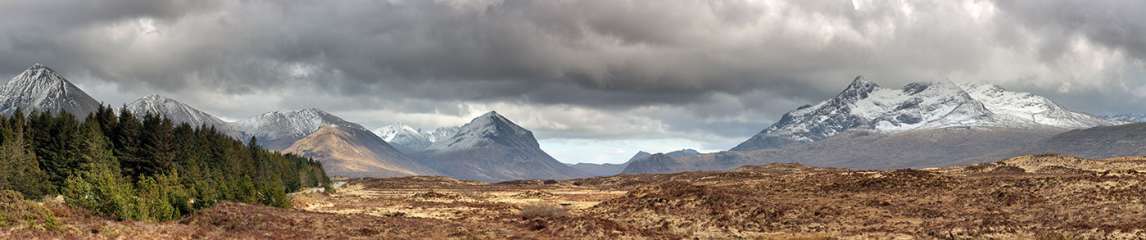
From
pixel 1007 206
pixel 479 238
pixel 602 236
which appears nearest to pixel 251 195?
pixel 479 238

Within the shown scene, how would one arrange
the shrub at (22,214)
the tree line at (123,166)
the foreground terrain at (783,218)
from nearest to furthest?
the shrub at (22,214) < the foreground terrain at (783,218) < the tree line at (123,166)

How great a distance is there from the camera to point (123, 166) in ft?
351

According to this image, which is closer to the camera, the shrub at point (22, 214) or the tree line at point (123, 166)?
the shrub at point (22, 214)

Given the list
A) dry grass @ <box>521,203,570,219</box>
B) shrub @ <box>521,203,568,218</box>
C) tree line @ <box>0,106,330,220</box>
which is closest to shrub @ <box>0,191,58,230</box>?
tree line @ <box>0,106,330,220</box>

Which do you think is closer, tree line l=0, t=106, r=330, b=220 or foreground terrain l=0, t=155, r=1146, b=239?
foreground terrain l=0, t=155, r=1146, b=239

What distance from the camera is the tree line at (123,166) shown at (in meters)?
50.8

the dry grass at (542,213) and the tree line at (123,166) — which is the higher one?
the tree line at (123,166)

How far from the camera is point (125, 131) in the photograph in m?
106

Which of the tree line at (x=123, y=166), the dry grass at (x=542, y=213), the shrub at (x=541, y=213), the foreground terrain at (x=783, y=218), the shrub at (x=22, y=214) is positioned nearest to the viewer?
the shrub at (x=22, y=214)

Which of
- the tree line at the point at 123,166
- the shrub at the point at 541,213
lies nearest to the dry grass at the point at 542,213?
the shrub at the point at 541,213

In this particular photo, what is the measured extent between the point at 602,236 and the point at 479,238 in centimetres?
676

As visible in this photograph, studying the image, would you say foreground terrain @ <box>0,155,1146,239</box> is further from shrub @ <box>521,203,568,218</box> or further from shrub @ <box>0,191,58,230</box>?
shrub @ <box>0,191,58,230</box>

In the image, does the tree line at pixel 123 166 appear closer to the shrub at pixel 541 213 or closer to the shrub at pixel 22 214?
the shrub at pixel 22 214

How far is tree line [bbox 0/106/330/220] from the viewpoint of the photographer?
167 feet
